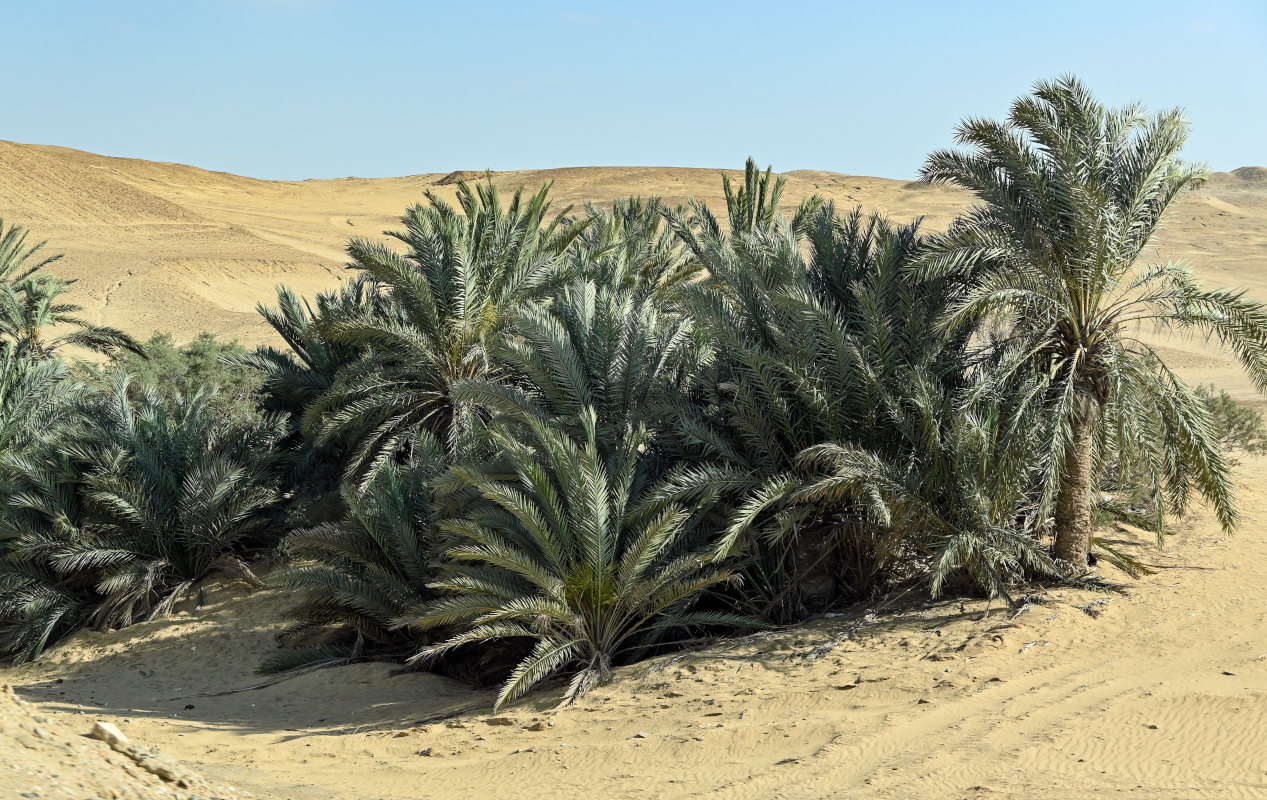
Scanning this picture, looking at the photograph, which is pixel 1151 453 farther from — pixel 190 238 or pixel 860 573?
pixel 190 238

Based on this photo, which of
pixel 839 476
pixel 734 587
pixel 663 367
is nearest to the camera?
pixel 839 476

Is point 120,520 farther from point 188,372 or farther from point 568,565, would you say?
point 188,372

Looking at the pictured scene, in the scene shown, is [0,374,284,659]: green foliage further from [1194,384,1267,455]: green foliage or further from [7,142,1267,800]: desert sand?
[1194,384,1267,455]: green foliage

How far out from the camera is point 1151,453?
31.2ft

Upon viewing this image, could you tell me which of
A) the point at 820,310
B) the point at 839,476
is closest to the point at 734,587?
the point at 839,476

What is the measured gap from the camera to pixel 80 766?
20.4 ft

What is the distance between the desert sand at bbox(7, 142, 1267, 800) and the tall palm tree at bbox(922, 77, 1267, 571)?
122cm

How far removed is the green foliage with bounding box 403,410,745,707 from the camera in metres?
9.16

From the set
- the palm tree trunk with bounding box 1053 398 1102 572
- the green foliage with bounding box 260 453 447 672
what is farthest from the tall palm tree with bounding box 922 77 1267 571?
the green foliage with bounding box 260 453 447 672

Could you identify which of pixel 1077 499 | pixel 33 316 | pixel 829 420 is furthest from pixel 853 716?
pixel 33 316

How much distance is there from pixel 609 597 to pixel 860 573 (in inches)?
100.0

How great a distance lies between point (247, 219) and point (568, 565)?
51.6 meters

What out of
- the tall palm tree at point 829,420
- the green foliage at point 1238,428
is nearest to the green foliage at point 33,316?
the tall palm tree at point 829,420

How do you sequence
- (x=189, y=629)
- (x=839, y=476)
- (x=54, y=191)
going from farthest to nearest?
(x=54, y=191), (x=189, y=629), (x=839, y=476)
